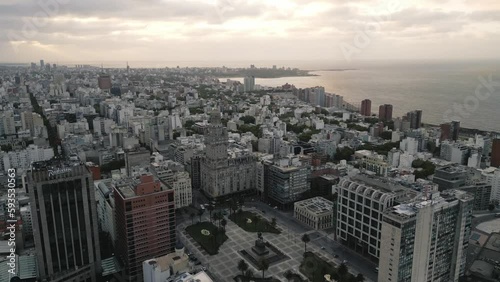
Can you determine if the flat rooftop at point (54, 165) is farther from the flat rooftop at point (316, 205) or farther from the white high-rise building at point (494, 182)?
the white high-rise building at point (494, 182)

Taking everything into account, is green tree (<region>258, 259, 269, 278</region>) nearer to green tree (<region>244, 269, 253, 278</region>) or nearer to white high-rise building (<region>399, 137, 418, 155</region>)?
green tree (<region>244, 269, 253, 278</region>)

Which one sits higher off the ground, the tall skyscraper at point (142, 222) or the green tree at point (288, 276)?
the tall skyscraper at point (142, 222)

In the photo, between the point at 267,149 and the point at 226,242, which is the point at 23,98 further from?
the point at 226,242

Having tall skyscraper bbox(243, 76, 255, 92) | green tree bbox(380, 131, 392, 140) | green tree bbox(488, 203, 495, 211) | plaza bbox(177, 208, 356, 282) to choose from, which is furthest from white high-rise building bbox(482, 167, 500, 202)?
tall skyscraper bbox(243, 76, 255, 92)

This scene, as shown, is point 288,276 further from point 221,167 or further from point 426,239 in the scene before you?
point 221,167

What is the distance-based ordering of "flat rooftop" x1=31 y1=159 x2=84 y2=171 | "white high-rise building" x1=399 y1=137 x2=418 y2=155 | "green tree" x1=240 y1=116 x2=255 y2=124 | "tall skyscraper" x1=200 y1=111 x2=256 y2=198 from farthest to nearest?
"green tree" x1=240 y1=116 x2=255 y2=124 < "white high-rise building" x1=399 y1=137 x2=418 y2=155 < "tall skyscraper" x1=200 y1=111 x2=256 y2=198 < "flat rooftop" x1=31 y1=159 x2=84 y2=171

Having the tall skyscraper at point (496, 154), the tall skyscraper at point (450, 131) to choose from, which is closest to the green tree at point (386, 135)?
the tall skyscraper at point (450, 131)
